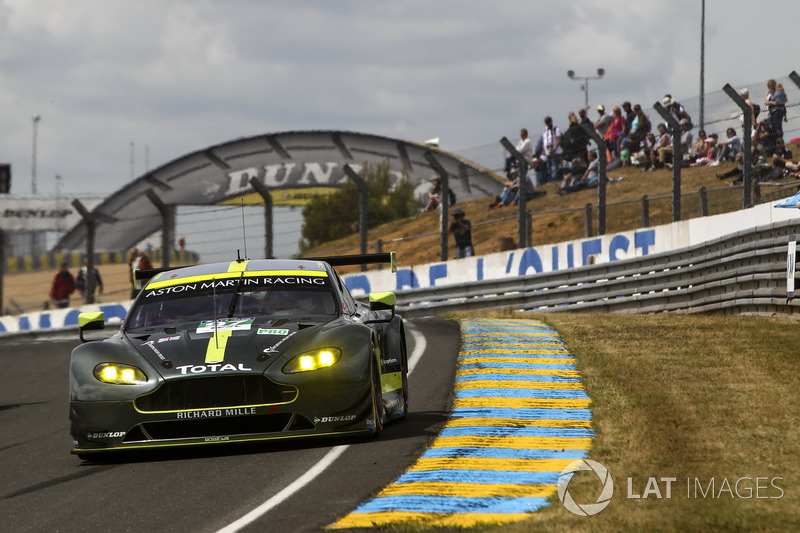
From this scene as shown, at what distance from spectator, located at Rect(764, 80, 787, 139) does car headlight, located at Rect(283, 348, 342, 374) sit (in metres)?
11.4

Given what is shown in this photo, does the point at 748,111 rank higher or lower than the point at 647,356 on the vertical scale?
higher

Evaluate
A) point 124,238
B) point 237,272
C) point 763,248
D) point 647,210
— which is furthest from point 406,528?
point 124,238

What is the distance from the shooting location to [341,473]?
6.69m

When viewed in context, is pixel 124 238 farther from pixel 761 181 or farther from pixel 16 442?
pixel 16 442

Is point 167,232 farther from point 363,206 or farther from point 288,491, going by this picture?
point 288,491

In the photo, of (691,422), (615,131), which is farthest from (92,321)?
(615,131)

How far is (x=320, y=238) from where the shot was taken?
158 ft

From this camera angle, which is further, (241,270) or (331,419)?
(241,270)

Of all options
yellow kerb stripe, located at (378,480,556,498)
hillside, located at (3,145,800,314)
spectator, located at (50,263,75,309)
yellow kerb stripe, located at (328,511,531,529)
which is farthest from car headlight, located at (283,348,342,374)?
spectator, located at (50,263,75,309)

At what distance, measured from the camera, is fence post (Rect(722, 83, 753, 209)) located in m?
17.7

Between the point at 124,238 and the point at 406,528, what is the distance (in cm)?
2688

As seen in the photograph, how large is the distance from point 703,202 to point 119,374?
44.7 feet

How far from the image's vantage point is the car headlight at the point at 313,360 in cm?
737

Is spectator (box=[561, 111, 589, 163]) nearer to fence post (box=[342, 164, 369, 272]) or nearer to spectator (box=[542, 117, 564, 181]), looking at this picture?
spectator (box=[542, 117, 564, 181])
